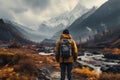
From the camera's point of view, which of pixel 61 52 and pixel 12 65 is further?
pixel 12 65

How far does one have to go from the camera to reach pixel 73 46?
52.5 ft

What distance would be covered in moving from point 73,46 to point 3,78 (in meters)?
8.50

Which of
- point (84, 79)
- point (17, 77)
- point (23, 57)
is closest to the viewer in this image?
point (17, 77)

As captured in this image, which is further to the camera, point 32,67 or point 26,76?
point 32,67

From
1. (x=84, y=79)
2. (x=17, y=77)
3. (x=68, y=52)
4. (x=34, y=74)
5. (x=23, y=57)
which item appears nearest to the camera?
(x=68, y=52)

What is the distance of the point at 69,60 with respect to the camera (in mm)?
15945

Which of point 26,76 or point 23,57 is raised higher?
point 23,57

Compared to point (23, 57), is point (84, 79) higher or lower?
lower

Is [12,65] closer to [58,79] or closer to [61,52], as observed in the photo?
[58,79]

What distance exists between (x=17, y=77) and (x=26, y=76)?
0.87 meters

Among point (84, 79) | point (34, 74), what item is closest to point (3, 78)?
point (34, 74)

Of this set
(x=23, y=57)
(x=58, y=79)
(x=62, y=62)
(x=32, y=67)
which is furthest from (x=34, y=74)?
(x=62, y=62)

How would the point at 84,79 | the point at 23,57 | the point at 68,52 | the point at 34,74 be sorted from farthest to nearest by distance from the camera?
the point at 23,57 < the point at 84,79 < the point at 34,74 < the point at 68,52

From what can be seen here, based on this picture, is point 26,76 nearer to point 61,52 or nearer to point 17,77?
point 17,77
